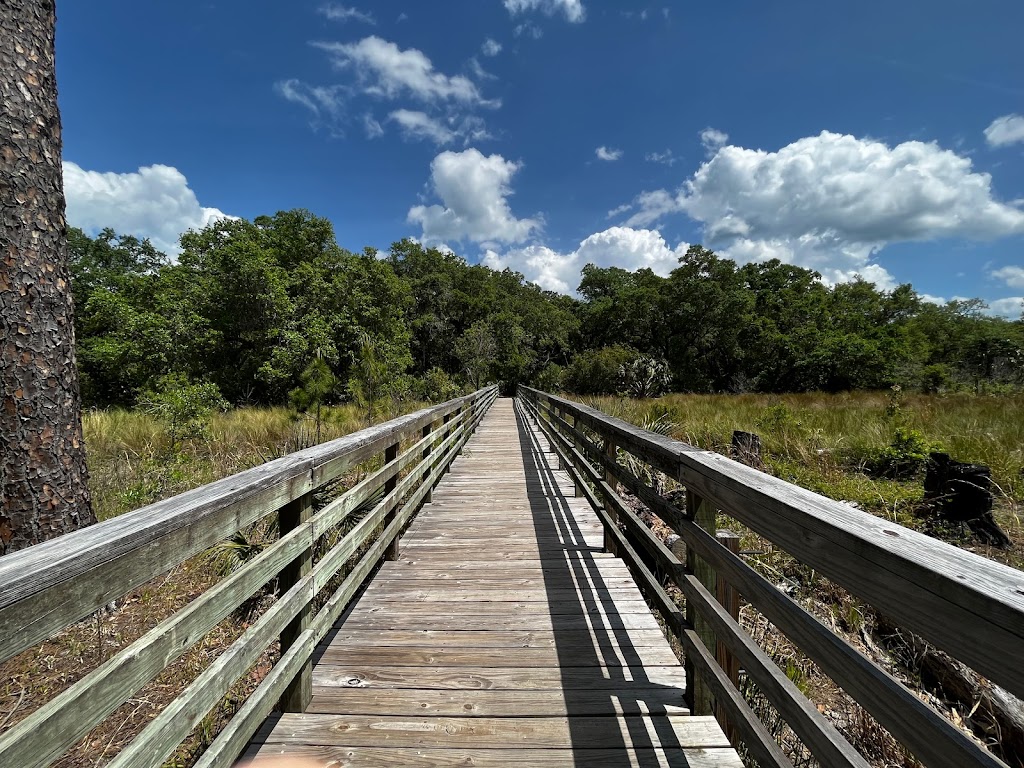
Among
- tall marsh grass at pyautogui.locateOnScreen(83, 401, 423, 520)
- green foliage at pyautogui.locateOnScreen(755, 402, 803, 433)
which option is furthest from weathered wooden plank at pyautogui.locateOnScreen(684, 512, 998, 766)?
green foliage at pyautogui.locateOnScreen(755, 402, 803, 433)

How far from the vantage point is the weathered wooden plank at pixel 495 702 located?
Result: 1.83 meters

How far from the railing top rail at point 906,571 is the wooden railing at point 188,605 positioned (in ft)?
4.55

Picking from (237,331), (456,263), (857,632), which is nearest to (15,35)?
(857,632)

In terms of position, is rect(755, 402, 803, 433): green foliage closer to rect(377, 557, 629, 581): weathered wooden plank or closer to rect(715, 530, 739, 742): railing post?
rect(377, 557, 629, 581): weathered wooden plank

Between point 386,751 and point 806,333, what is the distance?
34.3m

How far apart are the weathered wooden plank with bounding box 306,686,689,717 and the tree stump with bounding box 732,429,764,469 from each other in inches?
198

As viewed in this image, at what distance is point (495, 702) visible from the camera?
6.16 feet

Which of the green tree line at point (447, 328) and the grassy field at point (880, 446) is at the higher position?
the green tree line at point (447, 328)

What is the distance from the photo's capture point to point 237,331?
65.3 ft

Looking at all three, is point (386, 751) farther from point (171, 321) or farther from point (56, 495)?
point (171, 321)

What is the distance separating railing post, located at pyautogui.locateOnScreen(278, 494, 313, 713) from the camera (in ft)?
5.87

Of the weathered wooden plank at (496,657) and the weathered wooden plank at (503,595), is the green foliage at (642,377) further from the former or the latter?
the weathered wooden plank at (496,657)

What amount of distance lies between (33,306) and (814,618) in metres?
3.66

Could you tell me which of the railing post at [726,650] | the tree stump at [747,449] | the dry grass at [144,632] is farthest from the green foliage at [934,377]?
the dry grass at [144,632]
